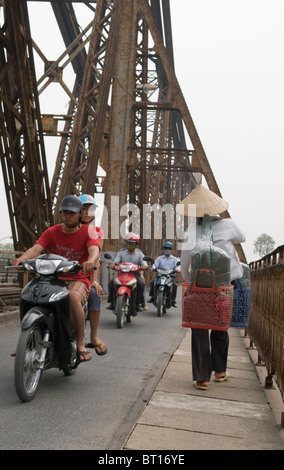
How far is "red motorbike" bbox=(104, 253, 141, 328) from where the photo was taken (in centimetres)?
891

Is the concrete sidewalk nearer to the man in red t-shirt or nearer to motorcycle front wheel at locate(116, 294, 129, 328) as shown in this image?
Answer: the man in red t-shirt

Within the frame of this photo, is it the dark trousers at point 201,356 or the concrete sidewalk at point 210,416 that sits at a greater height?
the dark trousers at point 201,356

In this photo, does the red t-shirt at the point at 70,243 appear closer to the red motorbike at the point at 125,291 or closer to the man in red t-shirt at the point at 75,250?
the man in red t-shirt at the point at 75,250

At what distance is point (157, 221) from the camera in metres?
28.3

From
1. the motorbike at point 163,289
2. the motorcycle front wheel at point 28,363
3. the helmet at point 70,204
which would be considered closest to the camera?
the motorcycle front wheel at point 28,363

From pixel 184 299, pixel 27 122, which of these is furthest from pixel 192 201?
pixel 27 122

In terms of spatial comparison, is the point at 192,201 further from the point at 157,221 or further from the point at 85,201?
the point at 157,221

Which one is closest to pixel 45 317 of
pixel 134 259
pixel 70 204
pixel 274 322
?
pixel 70 204

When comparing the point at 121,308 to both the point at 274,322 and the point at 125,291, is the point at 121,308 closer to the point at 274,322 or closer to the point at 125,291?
the point at 125,291

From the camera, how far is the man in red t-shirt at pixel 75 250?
429 centimetres

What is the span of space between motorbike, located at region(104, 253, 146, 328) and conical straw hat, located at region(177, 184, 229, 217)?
4.36 meters

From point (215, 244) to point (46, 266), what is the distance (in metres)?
1.39

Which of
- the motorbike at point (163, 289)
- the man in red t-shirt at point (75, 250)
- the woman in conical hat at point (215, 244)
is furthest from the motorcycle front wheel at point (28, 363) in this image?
the motorbike at point (163, 289)

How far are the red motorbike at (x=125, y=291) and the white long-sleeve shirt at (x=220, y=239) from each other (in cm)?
426
